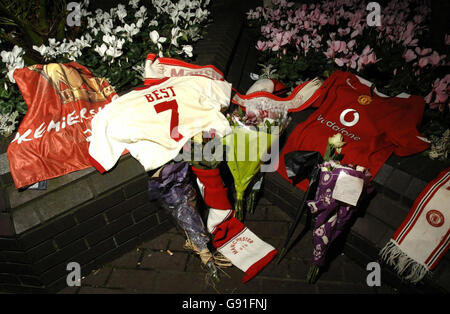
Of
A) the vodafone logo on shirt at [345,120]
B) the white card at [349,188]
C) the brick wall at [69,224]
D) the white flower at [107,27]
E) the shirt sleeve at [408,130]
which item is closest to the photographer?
the white card at [349,188]

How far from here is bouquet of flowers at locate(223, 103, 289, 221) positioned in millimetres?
2443

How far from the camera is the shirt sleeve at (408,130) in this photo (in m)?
2.47

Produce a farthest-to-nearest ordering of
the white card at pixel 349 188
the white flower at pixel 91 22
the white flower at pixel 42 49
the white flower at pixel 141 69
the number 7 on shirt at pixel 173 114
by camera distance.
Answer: the white flower at pixel 91 22
the white flower at pixel 141 69
the white flower at pixel 42 49
the number 7 on shirt at pixel 173 114
the white card at pixel 349 188

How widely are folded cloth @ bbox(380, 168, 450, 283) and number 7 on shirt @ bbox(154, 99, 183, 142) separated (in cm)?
196

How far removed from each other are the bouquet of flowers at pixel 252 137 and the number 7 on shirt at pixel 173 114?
1.42ft

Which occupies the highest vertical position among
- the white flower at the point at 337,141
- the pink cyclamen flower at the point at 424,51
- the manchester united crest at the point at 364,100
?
A: the pink cyclamen flower at the point at 424,51

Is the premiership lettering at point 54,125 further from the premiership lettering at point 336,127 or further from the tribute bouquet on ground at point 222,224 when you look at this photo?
the premiership lettering at point 336,127

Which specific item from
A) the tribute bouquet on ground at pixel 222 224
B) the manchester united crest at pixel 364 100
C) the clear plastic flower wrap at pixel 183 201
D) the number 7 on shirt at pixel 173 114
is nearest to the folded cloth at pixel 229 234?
the tribute bouquet on ground at pixel 222 224

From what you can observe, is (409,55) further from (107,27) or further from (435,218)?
(107,27)

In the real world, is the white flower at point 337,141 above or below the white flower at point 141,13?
below
